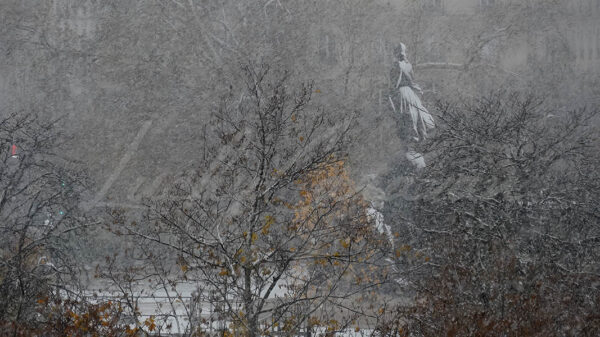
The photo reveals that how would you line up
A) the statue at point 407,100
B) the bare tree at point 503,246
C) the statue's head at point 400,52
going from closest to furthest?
1. the bare tree at point 503,246
2. the statue at point 407,100
3. the statue's head at point 400,52

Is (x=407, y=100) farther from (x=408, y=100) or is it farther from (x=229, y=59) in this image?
(x=229, y=59)

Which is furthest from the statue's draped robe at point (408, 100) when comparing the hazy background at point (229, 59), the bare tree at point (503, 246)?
the hazy background at point (229, 59)

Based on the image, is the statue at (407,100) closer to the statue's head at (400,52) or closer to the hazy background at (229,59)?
the statue's head at (400,52)

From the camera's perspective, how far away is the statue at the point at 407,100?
63.2 feet

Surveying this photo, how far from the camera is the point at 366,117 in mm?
35406

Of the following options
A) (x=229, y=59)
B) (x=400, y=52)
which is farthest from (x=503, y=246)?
(x=229, y=59)

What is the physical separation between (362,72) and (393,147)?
5.18 metres

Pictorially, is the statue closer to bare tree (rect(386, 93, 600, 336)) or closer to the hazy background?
bare tree (rect(386, 93, 600, 336))

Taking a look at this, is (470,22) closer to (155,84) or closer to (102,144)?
(155,84)

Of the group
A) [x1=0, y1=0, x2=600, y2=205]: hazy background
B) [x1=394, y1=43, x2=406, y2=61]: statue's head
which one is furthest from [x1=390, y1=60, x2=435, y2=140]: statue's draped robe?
[x1=0, y1=0, x2=600, y2=205]: hazy background

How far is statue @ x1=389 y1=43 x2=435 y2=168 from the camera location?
19.2m

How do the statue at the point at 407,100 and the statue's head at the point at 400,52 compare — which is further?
the statue's head at the point at 400,52

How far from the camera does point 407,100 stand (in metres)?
19.6

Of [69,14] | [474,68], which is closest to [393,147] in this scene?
[474,68]
